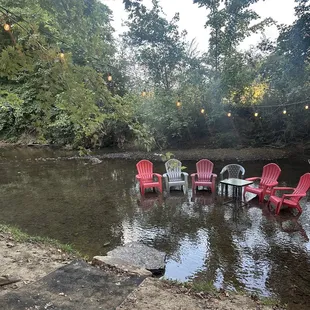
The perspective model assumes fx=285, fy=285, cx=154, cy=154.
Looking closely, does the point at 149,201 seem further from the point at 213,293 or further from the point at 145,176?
the point at 213,293

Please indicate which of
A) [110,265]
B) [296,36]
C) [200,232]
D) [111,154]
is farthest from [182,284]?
[111,154]

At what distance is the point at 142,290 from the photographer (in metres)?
2.91

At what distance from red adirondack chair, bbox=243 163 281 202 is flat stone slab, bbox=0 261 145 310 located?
3902mm

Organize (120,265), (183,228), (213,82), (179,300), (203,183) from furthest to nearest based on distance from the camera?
(213,82), (203,183), (183,228), (120,265), (179,300)

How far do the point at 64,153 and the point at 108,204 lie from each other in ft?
26.9

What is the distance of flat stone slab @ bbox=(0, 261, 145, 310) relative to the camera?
2.63 meters

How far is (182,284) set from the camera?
10.2ft

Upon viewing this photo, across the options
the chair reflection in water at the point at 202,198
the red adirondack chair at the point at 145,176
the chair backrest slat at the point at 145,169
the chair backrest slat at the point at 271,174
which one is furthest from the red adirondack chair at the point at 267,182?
the chair backrest slat at the point at 145,169

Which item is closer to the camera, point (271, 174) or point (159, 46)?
point (271, 174)

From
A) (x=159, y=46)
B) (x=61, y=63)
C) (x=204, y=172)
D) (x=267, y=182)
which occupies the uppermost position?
(x=159, y=46)

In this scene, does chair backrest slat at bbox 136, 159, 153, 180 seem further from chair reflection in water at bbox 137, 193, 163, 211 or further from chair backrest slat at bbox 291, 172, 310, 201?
chair backrest slat at bbox 291, 172, 310, 201

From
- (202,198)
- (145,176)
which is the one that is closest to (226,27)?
(145,176)

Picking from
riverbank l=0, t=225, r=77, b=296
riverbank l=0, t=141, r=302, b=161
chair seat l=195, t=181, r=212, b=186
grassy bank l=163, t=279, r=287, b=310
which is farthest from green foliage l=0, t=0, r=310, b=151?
grassy bank l=163, t=279, r=287, b=310

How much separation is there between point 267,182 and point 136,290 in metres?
4.60
